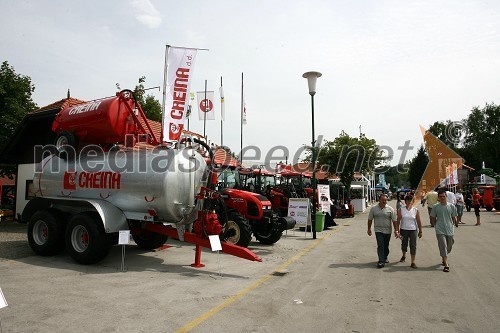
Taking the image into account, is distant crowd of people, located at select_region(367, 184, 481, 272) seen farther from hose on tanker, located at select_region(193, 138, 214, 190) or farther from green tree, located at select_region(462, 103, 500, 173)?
green tree, located at select_region(462, 103, 500, 173)

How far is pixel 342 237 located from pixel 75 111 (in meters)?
10.00

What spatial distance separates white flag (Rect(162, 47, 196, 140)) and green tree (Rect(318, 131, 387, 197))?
1759cm

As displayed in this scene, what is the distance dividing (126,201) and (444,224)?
23.5 ft

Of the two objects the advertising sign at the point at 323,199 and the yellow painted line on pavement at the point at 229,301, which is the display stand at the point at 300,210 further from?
the yellow painted line on pavement at the point at 229,301

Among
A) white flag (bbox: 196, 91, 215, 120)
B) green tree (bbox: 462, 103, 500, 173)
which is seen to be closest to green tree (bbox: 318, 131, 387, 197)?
white flag (bbox: 196, 91, 215, 120)

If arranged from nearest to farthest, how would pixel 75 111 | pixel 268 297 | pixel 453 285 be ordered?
pixel 268 297, pixel 453 285, pixel 75 111

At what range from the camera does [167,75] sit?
12.5m

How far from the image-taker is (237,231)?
9.92 m

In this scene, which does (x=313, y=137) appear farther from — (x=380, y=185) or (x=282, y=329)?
(x=380, y=185)

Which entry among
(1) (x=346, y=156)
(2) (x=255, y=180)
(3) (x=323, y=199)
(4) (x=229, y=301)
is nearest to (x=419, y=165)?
(1) (x=346, y=156)

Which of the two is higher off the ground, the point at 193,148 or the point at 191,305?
the point at 193,148

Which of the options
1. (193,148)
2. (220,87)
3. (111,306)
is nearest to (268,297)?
(111,306)

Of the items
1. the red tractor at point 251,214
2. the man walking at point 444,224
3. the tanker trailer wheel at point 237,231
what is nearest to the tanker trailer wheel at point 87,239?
the tanker trailer wheel at point 237,231

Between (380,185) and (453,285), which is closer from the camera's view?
(453,285)
